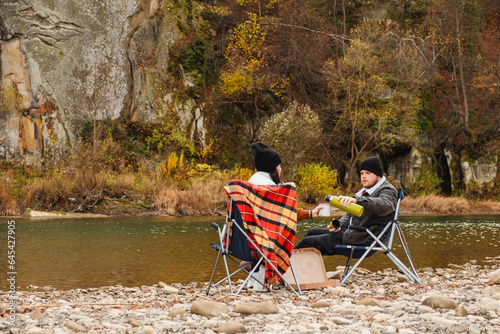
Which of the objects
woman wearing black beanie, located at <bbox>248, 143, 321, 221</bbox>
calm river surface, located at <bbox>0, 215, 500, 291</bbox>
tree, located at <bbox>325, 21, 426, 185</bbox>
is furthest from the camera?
tree, located at <bbox>325, 21, 426, 185</bbox>

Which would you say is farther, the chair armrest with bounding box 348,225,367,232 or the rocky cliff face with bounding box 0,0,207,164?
the rocky cliff face with bounding box 0,0,207,164

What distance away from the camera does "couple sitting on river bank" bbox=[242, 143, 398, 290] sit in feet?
17.8

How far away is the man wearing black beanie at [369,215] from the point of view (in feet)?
18.2

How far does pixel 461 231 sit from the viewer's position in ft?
43.4

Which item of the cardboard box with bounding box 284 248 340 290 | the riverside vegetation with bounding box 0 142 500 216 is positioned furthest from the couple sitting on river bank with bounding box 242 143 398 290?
the riverside vegetation with bounding box 0 142 500 216

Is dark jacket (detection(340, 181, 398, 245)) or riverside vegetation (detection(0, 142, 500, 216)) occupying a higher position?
dark jacket (detection(340, 181, 398, 245))

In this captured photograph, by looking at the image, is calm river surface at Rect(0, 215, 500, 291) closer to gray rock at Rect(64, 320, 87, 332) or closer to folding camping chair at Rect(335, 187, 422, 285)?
folding camping chair at Rect(335, 187, 422, 285)

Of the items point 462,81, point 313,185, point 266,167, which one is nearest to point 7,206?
point 313,185

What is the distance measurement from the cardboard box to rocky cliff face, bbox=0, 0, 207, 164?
18.5 metres

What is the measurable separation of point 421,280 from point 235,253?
2.38 m

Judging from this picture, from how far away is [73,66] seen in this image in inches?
924

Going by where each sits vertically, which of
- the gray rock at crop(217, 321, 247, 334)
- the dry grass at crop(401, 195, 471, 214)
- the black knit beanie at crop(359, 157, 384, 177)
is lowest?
the dry grass at crop(401, 195, 471, 214)

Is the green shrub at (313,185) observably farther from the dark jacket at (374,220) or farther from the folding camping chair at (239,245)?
the folding camping chair at (239,245)

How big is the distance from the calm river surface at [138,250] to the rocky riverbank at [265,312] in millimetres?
1373
